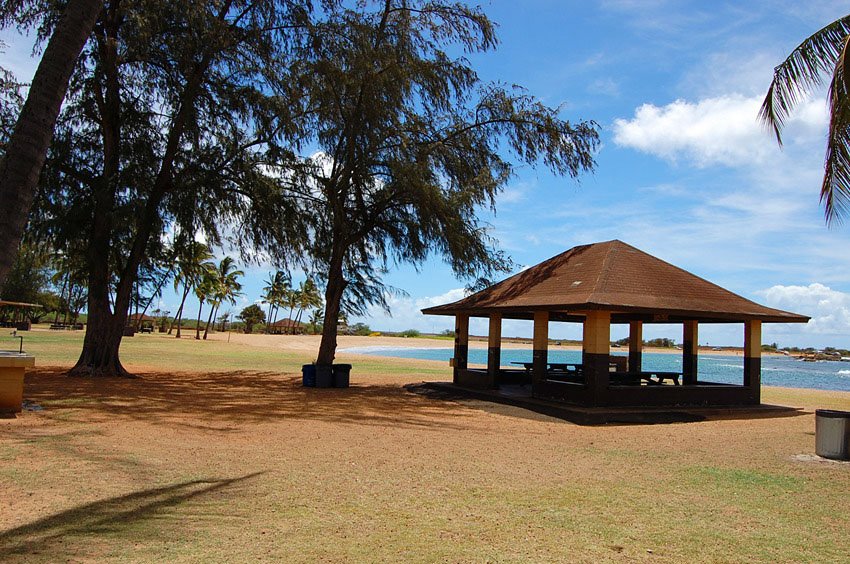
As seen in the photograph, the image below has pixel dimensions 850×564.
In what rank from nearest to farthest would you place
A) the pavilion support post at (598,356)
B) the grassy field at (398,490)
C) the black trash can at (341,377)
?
the grassy field at (398,490)
the pavilion support post at (598,356)
the black trash can at (341,377)

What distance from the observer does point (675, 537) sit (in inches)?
210

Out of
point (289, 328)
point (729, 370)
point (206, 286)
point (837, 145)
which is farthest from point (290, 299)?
point (837, 145)

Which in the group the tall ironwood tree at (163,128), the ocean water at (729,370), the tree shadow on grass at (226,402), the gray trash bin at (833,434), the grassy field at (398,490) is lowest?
the ocean water at (729,370)

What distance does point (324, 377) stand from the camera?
18.7 metres

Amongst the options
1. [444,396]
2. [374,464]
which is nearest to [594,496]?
[374,464]

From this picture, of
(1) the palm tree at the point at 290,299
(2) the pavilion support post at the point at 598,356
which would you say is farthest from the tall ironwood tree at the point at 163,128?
(1) the palm tree at the point at 290,299

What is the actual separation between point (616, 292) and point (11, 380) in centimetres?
1201

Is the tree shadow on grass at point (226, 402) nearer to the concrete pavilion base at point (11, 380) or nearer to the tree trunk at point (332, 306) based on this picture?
the concrete pavilion base at point (11, 380)

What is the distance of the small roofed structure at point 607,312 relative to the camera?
46.7ft

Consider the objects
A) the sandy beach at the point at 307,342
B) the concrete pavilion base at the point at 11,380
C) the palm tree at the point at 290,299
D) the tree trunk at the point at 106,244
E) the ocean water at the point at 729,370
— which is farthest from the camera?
the palm tree at the point at 290,299

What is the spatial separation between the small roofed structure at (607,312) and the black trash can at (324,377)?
12.2 feet

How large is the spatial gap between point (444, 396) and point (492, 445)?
7.94m

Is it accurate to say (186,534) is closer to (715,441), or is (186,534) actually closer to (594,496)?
(594,496)

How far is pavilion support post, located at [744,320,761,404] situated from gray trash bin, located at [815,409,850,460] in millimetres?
7079
